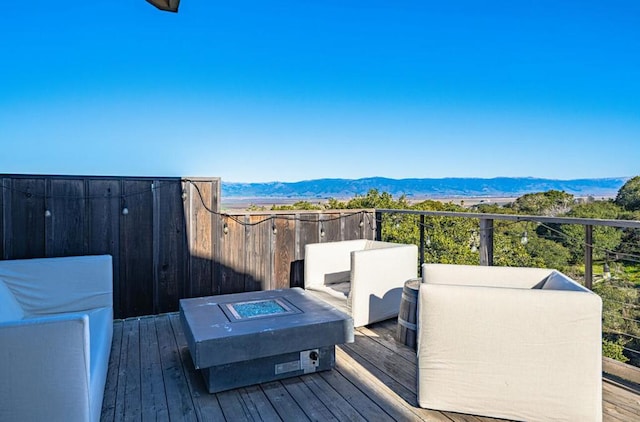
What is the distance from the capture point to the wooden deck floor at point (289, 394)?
196cm

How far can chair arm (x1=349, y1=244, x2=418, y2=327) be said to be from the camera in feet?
10.6

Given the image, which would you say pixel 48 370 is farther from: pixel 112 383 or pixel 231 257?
pixel 231 257

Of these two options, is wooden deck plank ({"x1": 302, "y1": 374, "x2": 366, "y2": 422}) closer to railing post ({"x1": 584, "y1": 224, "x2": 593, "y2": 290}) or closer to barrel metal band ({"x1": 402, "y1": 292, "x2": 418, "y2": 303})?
barrel metal band ({"x1": 402, "y1": 292, "x2": 418, "y2": 303})

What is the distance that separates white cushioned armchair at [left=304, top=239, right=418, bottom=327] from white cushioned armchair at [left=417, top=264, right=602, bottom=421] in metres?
1.28

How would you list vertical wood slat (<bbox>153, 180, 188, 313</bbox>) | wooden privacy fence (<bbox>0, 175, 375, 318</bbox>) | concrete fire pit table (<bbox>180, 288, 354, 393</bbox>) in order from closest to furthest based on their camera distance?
concrete fire pit table (<bbox>180, 288, 354, 393</bbox>)
wooden privacy fence (<bbox>0, 175, 375, 318</bbox>)
vertical wood slat (<bbox>153, 180, 188, 313</bbox>)

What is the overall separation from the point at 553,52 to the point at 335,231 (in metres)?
9.82

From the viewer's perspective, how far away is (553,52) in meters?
10.5

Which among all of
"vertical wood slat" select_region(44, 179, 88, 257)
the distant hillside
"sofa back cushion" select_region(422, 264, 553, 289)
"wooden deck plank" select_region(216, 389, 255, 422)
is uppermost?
the distant hillside

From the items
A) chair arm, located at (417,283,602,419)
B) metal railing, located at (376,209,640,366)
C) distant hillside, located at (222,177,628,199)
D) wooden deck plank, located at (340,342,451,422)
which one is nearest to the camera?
chair arm, located at (417,283,602,419)

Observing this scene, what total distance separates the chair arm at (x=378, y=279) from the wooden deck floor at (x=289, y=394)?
1.46 feet

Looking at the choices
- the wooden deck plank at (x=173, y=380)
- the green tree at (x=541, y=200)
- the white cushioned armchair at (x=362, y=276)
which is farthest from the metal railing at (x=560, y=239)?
the green tree at (x=541, y=200)

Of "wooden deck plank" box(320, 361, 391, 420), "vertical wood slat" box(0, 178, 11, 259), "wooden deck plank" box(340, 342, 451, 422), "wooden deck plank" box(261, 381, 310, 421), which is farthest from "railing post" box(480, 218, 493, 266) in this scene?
"vertical wood slat" box(0, 178, 11, 259)

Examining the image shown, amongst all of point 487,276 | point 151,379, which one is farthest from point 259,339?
point 487,276

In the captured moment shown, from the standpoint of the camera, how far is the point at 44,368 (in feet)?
4.82
